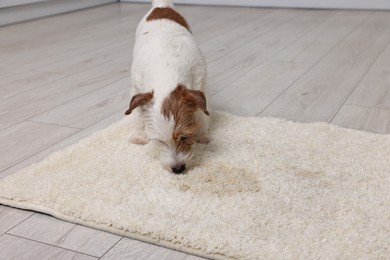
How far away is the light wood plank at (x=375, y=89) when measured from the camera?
91.0 inches

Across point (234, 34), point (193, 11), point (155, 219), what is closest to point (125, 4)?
point (193, 11)

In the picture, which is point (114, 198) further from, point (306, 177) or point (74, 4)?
point (74, 4)

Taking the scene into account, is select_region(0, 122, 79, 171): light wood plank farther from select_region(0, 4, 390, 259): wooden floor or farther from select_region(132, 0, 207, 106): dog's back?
select_region(132, 0, 207, 106): dog's back

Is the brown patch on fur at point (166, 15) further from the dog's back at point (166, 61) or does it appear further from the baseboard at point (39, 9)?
the baseboard at point (39, 9)

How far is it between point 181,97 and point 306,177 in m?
0.52

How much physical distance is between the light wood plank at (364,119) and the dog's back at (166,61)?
70cm

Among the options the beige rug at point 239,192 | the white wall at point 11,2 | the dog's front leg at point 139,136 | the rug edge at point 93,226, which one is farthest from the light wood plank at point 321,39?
the white wall at point 11,2

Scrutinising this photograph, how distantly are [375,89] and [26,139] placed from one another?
5.88ft

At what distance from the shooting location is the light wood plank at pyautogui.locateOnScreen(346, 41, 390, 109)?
2312 mm

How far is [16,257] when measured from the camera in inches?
50.5

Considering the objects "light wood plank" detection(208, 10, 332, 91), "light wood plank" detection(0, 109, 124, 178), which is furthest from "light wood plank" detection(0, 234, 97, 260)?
"light wood plank" detection(208, 10, 332, 91)

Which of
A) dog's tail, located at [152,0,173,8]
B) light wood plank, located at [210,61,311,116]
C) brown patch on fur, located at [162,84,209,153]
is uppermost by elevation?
dog's tail, located at [152,0,173,8]

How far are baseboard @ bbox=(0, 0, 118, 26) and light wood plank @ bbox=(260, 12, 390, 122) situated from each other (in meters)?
3.11

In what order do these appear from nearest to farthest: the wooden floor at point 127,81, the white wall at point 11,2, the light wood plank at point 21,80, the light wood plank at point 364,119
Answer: the wooden floor at point 127,81 < the light wood plank at point 364,119 < the light wood plank at point 21,80 < the white wall at point 11,2
